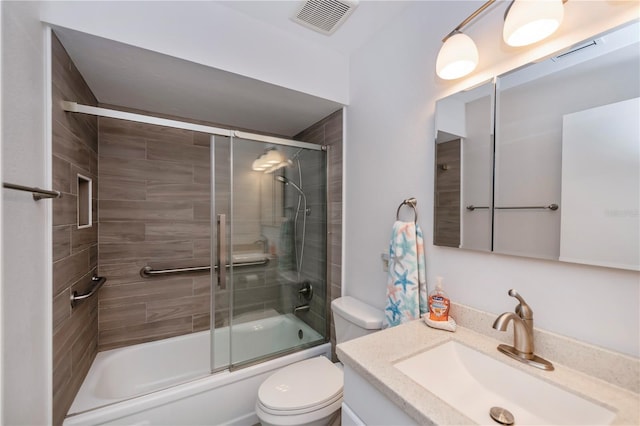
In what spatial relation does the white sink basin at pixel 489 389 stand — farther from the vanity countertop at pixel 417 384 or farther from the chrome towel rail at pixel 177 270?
the chrome towel rail at pixel 177 270

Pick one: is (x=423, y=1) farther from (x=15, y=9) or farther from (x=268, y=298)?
(x=268, y=298)

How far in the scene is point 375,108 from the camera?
1.60 metres

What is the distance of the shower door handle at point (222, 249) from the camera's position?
5.49 ft

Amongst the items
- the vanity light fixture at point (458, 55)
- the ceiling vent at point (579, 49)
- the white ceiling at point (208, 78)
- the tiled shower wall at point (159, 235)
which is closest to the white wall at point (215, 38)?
the white ceiling at point (208, 78)

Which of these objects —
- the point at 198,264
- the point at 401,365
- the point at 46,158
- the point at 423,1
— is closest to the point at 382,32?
the point at 423,1

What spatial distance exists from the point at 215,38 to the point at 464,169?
1458 mm

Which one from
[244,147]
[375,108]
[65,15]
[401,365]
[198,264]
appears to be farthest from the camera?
[198,264]

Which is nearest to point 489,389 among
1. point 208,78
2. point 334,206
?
point 334,206

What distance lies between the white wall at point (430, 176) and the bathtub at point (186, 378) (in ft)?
2.20

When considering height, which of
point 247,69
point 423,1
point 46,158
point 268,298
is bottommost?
point 268,298

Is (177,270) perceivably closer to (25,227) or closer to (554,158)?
(25,227)

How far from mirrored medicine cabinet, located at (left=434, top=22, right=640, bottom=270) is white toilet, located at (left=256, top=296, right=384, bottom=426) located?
72 cm

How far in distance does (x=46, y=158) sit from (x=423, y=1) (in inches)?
76.1

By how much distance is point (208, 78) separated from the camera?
1510mm
